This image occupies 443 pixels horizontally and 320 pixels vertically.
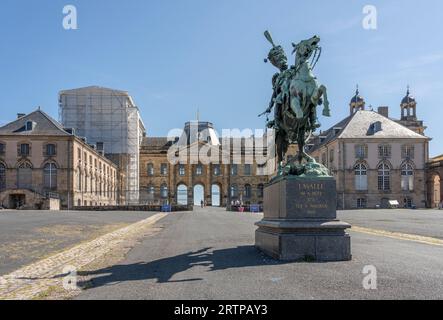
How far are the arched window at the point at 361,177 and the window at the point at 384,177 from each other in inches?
86.0

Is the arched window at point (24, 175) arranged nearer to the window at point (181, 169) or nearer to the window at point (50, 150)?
the window at point (50, 150)

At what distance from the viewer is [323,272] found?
25.2ft

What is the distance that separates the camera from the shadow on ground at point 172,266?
770cm

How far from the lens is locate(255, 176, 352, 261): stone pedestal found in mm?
9008

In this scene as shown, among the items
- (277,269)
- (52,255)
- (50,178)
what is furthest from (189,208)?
(277,269)

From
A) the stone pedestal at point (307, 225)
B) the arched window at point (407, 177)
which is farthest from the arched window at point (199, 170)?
the stone pedestal at point (307, 225)

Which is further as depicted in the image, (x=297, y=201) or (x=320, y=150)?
(x=320, y=150)

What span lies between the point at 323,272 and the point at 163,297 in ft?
9.55

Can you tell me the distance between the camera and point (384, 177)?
70688 mm

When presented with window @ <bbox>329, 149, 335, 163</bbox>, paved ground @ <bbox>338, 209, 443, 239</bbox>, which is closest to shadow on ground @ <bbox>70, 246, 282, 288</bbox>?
paved ground @ <bbox>338, 209, 443, 239</bbox>

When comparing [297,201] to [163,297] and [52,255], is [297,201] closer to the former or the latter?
[163,297]

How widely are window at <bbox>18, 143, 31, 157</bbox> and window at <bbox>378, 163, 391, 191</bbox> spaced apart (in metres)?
50.7

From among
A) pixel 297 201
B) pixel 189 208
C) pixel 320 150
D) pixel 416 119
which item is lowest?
pixel 189 208
